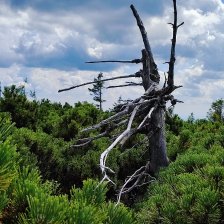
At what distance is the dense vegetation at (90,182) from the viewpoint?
1.68m

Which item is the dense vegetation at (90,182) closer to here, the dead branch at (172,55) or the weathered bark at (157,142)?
the weathered bark at (157,142)

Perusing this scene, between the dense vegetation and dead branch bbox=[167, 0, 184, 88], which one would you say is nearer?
the dense vegetation

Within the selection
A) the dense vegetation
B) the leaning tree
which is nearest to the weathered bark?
the leaning tree

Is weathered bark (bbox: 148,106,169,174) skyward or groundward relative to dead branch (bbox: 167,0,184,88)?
groundward

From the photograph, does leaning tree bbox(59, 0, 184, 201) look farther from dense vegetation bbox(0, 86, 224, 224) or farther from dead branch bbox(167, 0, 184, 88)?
dense vegetation bbox(0, 86, 224, 224)

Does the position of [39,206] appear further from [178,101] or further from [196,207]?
[178,101]

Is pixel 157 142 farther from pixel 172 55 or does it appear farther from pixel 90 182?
pixel 90 182

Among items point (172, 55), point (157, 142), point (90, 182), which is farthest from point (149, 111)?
point (90, 182)

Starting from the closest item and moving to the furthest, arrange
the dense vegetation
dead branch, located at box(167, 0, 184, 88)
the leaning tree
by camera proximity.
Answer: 1. the dense vegetation
2. dead branch, located at box(167, 0, 184, 88)
3. the leaning tree

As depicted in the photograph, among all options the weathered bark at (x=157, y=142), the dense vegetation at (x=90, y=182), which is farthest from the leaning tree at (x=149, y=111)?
the dense vegetation at (x=90, y=182)

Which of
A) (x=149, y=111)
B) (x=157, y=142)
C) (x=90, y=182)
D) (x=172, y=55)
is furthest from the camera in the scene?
(x=157, y=142)

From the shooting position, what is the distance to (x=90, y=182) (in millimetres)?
2021

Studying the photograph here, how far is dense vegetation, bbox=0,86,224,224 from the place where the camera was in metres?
1.68

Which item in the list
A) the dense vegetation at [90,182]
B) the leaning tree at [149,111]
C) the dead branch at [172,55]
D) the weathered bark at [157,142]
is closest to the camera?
the dense vegetation at [90,182]
